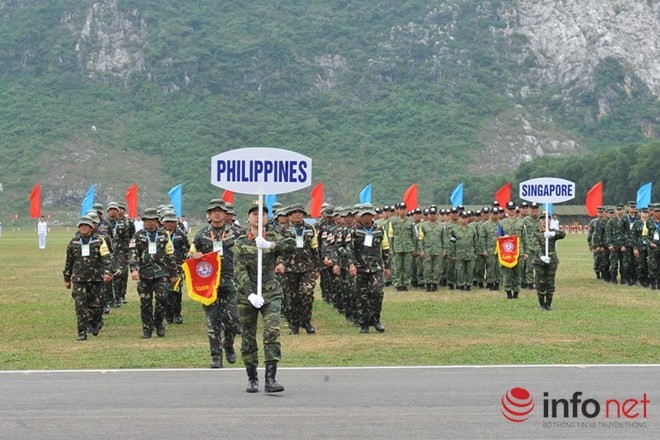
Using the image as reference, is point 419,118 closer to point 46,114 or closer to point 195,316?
point 46,114

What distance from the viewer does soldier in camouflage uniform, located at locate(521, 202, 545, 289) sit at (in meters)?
20.2

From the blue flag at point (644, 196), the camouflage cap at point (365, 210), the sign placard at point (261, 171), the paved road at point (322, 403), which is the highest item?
the blue flag at point (644, 196)

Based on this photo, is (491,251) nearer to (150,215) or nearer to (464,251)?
(464,251)

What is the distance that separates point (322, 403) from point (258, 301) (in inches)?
52.4

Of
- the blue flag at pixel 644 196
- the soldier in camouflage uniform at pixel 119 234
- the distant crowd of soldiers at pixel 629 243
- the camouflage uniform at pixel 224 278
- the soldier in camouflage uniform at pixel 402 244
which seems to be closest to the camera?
the camouflage uniform at pixel 224 278

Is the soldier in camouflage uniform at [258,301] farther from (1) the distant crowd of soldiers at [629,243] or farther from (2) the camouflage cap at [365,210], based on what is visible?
(1) the distant crowd of soldiers at [629,243]

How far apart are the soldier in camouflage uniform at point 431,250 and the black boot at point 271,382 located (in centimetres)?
1462

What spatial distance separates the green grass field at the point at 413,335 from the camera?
1400 centimetres

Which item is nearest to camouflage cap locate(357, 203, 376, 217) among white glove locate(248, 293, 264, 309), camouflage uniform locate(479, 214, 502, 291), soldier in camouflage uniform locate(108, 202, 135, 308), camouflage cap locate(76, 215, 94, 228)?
camouflage cap locate(76, 215, 94, 228)

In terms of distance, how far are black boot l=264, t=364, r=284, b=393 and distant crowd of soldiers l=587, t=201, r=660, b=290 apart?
51.9 ft

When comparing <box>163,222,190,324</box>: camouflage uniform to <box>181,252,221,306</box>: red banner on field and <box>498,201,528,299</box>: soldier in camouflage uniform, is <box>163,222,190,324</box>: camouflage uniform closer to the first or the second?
<box>181,252,221,306</box>: red banner on field

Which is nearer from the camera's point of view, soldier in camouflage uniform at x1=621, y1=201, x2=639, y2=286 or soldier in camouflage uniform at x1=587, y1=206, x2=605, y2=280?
soldier in camouflage uniform at x1=621, y1=201, x2=639, y2=286

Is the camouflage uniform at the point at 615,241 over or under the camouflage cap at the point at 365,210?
under

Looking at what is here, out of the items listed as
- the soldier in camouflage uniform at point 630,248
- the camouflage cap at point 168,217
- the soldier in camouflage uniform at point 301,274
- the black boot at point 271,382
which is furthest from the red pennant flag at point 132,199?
the black boot at point 271,382
